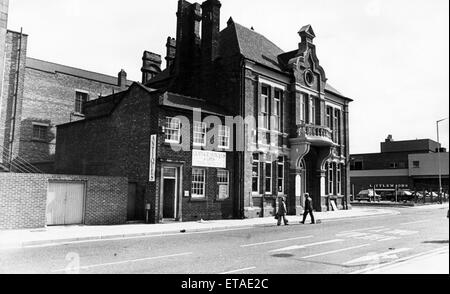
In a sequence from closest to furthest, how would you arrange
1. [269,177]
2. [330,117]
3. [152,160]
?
[152,160], [269,177], [330,117]

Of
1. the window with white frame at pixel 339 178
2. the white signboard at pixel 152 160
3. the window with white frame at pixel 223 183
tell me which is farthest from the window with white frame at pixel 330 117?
the white signboard at pixel 152 160

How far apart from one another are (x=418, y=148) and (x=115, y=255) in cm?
7278

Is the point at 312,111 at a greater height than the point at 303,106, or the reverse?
the point at 303,106

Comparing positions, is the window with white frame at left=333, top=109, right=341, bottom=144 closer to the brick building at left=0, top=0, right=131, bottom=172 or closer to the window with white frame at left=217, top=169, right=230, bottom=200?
the window with white frame at left=217, top=169, right=230, bottom=200

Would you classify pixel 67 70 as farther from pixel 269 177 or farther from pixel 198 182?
pixel 269 177

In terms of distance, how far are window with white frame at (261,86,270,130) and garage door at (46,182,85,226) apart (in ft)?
42.1

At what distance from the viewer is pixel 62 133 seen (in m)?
29.3

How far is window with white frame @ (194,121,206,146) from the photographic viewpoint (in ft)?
75.4

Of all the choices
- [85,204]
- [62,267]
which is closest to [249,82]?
[85,204]

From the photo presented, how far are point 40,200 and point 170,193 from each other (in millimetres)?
6841

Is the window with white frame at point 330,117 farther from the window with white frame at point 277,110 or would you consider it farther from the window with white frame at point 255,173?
the window with white frame at point 255,173

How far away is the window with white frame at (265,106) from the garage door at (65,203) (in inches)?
505

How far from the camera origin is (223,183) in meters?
24.3

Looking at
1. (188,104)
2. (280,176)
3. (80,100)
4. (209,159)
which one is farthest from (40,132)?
(280,176)
